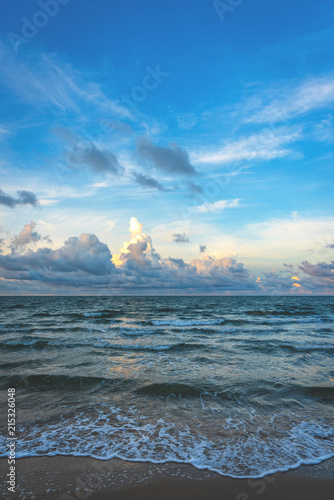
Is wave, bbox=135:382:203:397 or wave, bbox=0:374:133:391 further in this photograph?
wave, bbox=0:374:133:391

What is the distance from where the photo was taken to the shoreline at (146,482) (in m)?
4.07

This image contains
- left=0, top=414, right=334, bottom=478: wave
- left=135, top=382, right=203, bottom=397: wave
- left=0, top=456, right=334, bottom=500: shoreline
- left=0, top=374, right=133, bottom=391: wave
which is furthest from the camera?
left=0, top=374, right=133, bottom=391: wave

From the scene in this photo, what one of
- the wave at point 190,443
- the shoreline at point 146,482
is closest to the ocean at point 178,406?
the wave at point 190,443

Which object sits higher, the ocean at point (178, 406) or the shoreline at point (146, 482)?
the shoreline at point (146, 482)

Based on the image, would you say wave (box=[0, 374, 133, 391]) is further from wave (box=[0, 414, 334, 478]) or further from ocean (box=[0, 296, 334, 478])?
wave (box=[0, 414, 334, 478])

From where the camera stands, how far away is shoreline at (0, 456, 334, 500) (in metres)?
4.07

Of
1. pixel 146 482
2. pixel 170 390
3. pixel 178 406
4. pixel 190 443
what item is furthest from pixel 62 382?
pixel 146 482

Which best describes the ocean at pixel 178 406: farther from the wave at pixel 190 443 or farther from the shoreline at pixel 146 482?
the shoreline at pixel 146 482

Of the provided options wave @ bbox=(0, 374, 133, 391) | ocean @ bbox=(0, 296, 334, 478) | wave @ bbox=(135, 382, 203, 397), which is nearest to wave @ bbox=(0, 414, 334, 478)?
ocean @ bbox=(0, 296, 334, 478)

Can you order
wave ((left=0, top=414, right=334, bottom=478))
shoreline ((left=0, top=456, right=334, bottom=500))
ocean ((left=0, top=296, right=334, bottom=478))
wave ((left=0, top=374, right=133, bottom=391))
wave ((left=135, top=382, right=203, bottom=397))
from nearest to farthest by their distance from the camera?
shoreline ((left=0, top=456, right=334, bottom=500)) → wave ((left=0, top=414, right=334, bottom=478)) → ocean ((left=0, top=296, right=334, bottom=478)) → wave ((left=135, top=382, right=203, bottom=397)) → wave ((left=0, top=374, right=133, bottom=391))

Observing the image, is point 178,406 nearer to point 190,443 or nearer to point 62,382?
point 190,443

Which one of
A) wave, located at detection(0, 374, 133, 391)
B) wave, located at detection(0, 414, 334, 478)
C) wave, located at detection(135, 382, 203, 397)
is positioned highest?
wave, located at detection(0, 414, 334, 478)

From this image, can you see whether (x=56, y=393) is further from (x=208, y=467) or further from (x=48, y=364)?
(x=208, y=467)

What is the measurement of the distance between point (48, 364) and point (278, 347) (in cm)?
1311
